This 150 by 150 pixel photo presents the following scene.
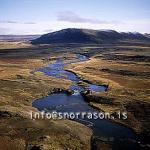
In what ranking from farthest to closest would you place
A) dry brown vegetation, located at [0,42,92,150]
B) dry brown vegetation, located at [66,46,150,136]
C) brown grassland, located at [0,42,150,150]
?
1. dry brown vegetation, located at [66,46,150,136]
2. brown grassland, located at [0,42,150,150]
3. dry brown vegetation, located at [0,42,92,150]

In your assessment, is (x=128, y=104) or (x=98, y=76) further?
(x=98, y=76)

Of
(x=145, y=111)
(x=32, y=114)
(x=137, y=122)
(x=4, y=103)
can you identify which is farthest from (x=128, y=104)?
(x=4, y=103)

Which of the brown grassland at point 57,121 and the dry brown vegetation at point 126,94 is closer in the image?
the brown grassland at point 57,121

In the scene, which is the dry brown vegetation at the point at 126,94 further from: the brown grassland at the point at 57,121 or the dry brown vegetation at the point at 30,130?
the dry brown vegetation at the point at 30,130

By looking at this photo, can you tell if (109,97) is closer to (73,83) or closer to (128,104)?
(128,104)

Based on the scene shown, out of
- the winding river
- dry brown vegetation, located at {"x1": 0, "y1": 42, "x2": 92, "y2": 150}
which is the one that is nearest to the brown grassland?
dry brown vegetation, located at {"x1": 0, "y1": 42, "x2": 92, "y2": 150}

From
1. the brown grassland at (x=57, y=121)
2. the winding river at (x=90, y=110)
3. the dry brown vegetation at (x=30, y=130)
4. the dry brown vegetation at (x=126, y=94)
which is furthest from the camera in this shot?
the dry brown vegetation at (x=126, y=94)

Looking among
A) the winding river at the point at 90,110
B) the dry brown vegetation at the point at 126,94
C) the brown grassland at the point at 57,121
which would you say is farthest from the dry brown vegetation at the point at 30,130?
the dry brown vegetation at the point at 126,94

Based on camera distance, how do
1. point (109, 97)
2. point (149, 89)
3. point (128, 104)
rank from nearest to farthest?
1. point (128, 104)
2. point (109, 97)
3. point (149, 89)

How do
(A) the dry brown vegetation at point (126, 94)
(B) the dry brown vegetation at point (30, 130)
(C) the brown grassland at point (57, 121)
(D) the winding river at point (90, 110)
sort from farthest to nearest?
(A) the dry brown vegetation at point (126, 94)
(D) the winding river at point (90, 110)
(C) the brown grassland at point (57, 121)
(B) the dry brown vegetation at point (30, 130)

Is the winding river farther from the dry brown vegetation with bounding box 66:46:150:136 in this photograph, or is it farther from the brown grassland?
the dry brown vegetation with bounding box 66:46:150:136

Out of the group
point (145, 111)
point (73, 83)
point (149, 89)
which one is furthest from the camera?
point (73, 83)
